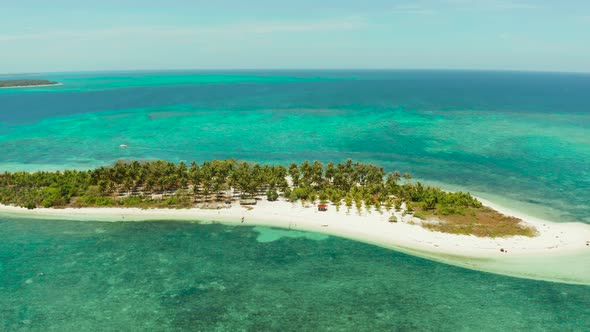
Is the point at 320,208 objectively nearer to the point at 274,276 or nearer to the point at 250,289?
the point at 274,276

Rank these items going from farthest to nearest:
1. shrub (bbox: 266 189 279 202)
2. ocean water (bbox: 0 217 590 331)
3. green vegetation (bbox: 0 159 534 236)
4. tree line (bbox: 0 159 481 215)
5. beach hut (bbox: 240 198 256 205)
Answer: shrub (bbox: 266 189 279 202), beach hut (bbox: 240 198 256 205), tree line (bbox: 0 159 481 215), green vegetation (bbox: 0 159 534 236), ocean water (bbox: 0 217 590 331)

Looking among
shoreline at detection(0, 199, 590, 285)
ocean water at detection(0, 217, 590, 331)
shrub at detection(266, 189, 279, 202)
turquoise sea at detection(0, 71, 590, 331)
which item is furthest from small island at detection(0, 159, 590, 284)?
ocean water at detection(0, 217, 590, 331)

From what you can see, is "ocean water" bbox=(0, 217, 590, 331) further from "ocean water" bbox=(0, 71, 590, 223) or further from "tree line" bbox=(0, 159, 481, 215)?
"ocean water" bbox=(0, 71, 590, 223)

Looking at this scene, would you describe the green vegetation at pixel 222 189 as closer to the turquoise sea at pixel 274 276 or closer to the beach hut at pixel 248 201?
the beach hut at pixel 248 201

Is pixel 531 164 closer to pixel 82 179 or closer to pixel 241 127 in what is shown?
pixel 241 127

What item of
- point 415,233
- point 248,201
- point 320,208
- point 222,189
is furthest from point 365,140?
point 415,233

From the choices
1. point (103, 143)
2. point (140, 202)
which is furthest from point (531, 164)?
point (103, 143)
